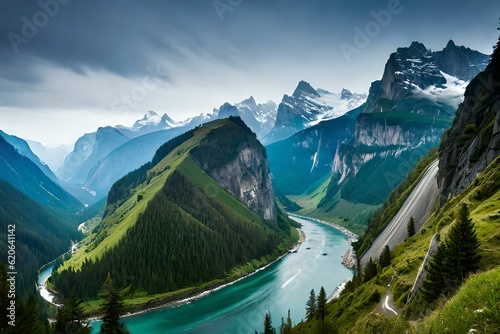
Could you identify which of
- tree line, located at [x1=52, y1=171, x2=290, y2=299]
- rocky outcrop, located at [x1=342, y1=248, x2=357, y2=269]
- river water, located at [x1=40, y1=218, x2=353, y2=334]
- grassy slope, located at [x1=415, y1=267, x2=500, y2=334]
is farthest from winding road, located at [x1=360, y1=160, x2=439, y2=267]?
grassy slope, located at [x1=415, y1=267, x2=500, y2=334]

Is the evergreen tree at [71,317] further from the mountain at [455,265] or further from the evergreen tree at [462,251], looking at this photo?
the evergreen tree at [462,251]

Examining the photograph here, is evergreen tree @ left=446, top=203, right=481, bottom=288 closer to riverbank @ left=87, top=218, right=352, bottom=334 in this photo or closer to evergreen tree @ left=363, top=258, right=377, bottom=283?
evergreen tree @ left=363, top=258, right=377, bottom=283

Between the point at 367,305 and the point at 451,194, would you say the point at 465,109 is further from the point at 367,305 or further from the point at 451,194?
the point at 367,305

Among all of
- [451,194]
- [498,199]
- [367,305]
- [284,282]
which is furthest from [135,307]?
[498,199]

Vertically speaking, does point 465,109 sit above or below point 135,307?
above

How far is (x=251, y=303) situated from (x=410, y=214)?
2425 inches

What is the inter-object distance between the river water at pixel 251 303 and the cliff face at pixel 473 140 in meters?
58.0

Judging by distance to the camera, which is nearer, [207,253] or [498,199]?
[498,199]

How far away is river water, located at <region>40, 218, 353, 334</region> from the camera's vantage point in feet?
328

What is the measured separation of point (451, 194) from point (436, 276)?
52887mm

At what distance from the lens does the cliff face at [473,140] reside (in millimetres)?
62562

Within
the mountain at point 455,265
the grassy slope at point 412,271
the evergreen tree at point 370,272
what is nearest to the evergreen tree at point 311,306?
the grassy slope at point 412,271

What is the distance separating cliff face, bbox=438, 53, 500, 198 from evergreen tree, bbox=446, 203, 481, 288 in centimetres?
Result: 3578

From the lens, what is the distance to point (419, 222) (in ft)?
298
